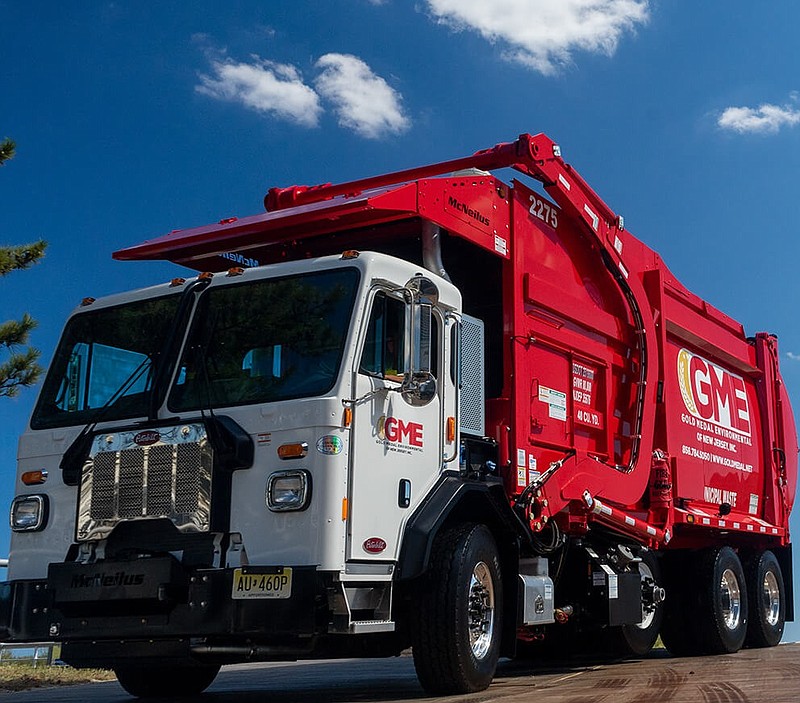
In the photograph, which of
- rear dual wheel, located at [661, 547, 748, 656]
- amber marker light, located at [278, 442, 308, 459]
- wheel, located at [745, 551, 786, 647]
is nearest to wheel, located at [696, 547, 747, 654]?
rear dual wheel, located at [661, 547, 748, 656]

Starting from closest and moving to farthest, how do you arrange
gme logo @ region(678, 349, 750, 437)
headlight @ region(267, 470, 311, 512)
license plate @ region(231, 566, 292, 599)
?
license plate @ region(231, 566, 292, 599), headlight @ region(267, 470, 311, 512), gme logo @ region(678, 349, 750, 437)

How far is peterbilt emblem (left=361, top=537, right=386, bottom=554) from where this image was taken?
6672mm

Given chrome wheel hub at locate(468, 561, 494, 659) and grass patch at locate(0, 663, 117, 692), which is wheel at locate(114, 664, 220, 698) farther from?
chrome wheel hub at locate(468, 561, 494, 659)

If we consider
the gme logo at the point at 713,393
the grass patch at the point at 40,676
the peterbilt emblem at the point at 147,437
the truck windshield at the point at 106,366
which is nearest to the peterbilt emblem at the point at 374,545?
the peterbilt emblem at the point at 147,437

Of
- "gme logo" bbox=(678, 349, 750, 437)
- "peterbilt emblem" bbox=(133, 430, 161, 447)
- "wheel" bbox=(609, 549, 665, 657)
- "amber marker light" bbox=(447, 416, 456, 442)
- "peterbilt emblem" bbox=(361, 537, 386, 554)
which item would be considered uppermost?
"gme logo" bbox=(678, 349, 750, 437)

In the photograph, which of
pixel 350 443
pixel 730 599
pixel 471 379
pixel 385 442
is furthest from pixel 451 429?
pixel 730 599

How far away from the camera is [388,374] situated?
7.02 metres

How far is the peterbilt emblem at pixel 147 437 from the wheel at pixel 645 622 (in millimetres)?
5326

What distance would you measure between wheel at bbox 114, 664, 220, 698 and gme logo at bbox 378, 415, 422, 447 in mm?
2820

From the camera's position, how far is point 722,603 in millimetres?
12102

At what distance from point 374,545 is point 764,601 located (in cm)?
812

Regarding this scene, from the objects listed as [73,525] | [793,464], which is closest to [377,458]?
[73,525]

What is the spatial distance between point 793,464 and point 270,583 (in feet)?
33.2

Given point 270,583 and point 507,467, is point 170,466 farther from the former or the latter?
point 507,467
